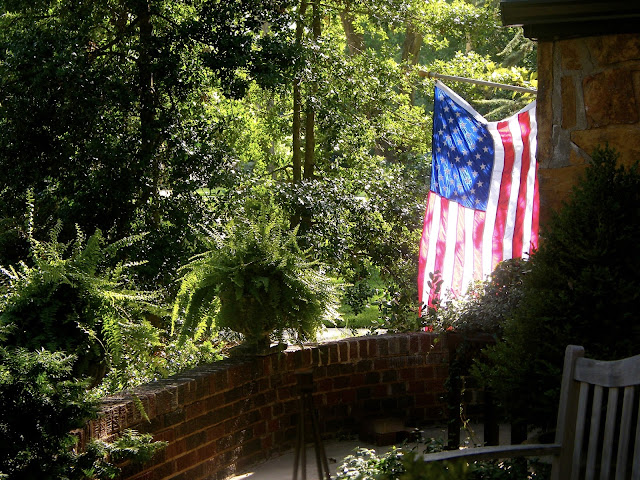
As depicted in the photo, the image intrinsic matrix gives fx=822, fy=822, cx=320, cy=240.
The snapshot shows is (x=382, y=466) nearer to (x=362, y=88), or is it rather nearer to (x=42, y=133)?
(x=42, y=133)

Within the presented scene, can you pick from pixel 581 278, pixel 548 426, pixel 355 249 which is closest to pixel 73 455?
pixel 548 426

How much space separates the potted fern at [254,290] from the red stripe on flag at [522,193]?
1.97 metres

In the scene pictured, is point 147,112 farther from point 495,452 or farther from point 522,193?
point 495,452

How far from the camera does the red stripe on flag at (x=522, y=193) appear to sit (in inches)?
255

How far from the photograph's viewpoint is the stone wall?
4.29 m

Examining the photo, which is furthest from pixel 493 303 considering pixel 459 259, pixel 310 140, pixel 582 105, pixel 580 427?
pixel 310 140

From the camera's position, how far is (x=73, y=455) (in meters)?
3.45

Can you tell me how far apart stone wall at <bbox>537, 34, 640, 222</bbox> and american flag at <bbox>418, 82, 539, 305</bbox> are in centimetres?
192

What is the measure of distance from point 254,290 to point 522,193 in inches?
105

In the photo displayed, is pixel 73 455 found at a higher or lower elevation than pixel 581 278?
lower

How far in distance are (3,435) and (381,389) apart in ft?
11.1

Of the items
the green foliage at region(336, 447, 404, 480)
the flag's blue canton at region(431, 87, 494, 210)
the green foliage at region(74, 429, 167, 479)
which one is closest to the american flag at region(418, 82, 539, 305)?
the flag's blue canton at region(431, 87, 494, 210)

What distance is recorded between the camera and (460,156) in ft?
22.7

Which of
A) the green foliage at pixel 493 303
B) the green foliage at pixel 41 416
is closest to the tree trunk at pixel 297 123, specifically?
the green foliage at pixel 493 303
